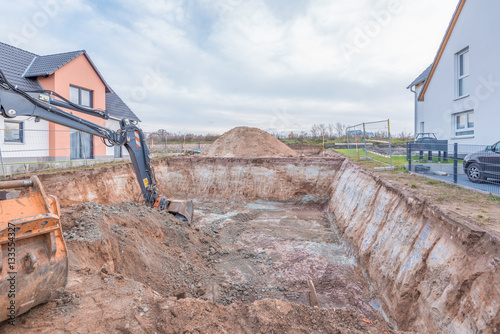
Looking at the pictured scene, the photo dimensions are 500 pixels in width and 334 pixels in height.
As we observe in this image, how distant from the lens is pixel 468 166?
873 centimetres

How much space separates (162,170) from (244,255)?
1021 centimetres

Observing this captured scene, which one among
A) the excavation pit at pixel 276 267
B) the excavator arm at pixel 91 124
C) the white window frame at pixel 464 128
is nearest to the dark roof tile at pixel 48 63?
the excavation pit at pixel 276 267

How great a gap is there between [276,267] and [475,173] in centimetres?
692

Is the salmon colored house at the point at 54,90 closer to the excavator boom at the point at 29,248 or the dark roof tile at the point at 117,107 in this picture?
the dark roof tile at the point at 117,107

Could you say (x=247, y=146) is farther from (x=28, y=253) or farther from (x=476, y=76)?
(x=28, y=253)

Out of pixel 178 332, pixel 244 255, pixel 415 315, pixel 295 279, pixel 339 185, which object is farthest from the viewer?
pixel 339 185

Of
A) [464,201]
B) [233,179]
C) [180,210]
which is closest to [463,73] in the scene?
[464,201]

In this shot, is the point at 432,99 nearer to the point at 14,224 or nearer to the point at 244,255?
the point at 244,255

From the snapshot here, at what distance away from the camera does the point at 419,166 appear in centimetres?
1027

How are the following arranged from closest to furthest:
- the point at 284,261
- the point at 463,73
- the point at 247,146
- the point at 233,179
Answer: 1. the point at 284,261
2. the point at 463,73
3. the point at 233,179
4. the point at 247,146

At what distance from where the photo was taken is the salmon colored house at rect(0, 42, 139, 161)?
13133mm

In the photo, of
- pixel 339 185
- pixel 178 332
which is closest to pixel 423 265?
Result: pixel 178 332

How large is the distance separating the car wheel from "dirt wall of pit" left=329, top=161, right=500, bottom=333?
10.9 feet

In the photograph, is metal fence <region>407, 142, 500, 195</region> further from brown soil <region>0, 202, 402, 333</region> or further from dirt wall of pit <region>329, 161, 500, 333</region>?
brown soil <region>0, 202, 402, 333</region>
